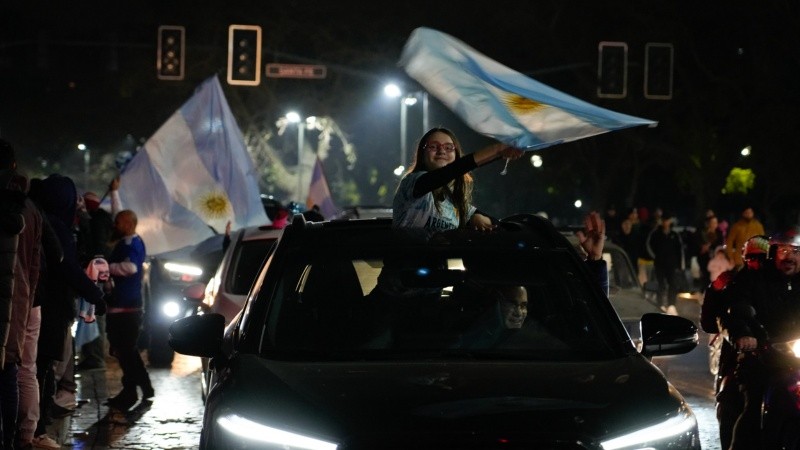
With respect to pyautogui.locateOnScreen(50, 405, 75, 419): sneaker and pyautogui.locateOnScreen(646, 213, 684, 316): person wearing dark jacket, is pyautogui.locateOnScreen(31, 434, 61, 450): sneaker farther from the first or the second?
pyautogui.locateOnScreen(646, 213, 684, 316): person wearing dark jacket

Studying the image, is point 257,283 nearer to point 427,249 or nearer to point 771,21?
point 427,249

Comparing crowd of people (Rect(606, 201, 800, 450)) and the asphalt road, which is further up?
crowd of people (Rect(606, 201, 800, 450))

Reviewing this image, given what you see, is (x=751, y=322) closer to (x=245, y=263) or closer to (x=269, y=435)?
(x=269, y=435)

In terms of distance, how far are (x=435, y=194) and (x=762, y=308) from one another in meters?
2.27

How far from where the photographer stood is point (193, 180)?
19.4 meters

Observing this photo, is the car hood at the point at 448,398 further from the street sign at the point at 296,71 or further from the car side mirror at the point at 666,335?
the street sign at the point at 296,71

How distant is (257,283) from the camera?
5895 millimetres

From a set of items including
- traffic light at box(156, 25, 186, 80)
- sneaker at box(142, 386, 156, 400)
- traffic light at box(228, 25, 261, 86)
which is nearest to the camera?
sneaker at box(142, 386, 156, 400)

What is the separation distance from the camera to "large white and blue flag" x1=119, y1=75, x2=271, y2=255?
18500mm

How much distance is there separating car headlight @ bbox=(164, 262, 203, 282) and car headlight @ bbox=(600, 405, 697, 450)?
1187cm

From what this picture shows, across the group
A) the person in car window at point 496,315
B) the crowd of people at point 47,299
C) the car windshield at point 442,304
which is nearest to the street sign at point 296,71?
the crowd of people at point 47,299

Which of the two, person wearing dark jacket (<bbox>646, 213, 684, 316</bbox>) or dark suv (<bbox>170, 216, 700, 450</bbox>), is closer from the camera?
dark suv (<bbox>170, 216, 700, 450</bbox>)

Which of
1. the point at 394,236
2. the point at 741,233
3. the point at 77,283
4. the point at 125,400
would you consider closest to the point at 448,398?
the point at 394,236

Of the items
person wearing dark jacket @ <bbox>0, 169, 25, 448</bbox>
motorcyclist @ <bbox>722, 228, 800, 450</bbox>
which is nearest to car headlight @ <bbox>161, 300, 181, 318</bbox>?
person wearing dark jacket @ <bbox>0, 169, 25, 448</bbox>
